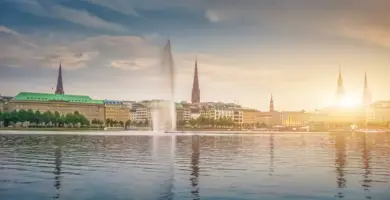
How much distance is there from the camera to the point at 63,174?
1160cm

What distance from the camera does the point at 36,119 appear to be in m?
59.2

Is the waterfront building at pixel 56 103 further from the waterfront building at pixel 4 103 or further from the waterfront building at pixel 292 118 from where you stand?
the waterfront building at pixel 292 118

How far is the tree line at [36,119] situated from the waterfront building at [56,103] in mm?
14362

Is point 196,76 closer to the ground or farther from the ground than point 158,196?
farther from the ground

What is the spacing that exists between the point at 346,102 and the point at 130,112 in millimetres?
49576

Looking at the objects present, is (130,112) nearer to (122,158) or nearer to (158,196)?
(122,158)

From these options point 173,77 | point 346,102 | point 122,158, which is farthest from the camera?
point 346,102

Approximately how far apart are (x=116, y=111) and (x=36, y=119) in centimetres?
3533

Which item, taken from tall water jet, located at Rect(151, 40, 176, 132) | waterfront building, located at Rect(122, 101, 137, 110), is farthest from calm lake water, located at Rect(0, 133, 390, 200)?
waterfront building, located at Rect(122, 101, 137, 110)

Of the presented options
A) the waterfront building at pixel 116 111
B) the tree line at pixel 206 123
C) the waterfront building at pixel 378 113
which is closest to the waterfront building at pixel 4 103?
the waterfront building at pixel 116 111

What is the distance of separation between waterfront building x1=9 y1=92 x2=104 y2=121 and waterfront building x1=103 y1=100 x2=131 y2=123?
3361 millimetres

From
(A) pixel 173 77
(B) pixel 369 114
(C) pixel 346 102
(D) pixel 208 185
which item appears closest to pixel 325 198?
(D) pixel 208 185

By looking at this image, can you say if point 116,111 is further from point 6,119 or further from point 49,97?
point 6,119

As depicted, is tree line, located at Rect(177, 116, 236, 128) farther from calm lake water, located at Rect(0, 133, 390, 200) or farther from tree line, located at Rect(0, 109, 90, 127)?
calm lake water, located at Rect(0, 133, 390, 200)
